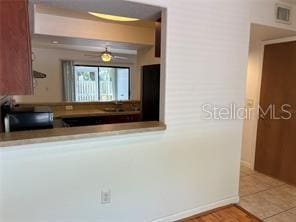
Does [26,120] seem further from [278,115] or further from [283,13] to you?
[278,115]

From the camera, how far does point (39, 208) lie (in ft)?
5.48

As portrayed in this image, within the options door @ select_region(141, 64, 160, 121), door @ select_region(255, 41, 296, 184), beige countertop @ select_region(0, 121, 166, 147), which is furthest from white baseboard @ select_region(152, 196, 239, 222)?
door @ select_region(141, 64, 160, 121)

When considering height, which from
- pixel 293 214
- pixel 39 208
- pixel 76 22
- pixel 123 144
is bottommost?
pixel 293 214

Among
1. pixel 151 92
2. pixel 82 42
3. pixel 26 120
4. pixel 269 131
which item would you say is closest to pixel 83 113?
pixel 82 42

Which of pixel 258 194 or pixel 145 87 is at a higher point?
pixel 145 87

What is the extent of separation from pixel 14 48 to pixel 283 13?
2.77 meters

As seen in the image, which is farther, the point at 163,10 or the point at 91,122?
the point at 91,122

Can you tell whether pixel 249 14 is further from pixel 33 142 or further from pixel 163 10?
pixel 33 142

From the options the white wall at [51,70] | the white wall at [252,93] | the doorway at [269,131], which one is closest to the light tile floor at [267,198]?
the doorway at [269,131]

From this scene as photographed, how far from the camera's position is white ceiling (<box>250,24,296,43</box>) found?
2.64 metres

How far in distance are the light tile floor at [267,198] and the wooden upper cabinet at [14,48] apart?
2534 mm

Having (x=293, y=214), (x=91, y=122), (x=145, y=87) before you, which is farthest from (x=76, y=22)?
(x=293, y=214)

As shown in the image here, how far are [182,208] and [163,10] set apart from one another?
1919 millimetres

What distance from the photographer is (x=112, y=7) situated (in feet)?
6.38
